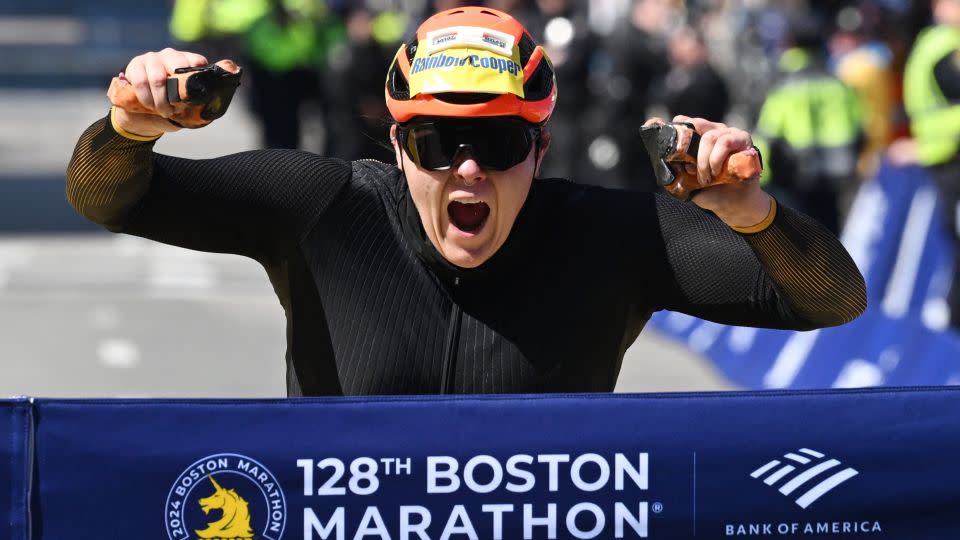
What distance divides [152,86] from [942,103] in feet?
24.0

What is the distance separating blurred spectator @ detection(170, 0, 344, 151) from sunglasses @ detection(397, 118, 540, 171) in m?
16.3

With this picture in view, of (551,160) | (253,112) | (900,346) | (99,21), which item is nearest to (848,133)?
(900,346)

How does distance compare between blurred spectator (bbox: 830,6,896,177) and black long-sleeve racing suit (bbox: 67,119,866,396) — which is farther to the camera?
blurred spectator (bbox: 830,6,896,177)

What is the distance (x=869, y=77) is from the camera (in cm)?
1248

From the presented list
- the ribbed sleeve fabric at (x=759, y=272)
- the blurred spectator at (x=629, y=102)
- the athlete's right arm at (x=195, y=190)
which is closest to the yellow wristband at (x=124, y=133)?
the athlete's right arm at (x=195, y=190)

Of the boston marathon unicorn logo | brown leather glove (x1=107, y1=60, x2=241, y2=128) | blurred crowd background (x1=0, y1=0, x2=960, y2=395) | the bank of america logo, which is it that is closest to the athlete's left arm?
the bank of america logo

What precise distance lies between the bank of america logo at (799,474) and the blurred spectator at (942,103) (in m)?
6.54

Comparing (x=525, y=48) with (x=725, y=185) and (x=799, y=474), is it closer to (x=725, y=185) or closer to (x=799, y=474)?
(x=725, y=185)

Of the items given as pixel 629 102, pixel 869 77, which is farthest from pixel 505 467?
pixel 629 102

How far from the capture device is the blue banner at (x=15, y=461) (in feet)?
9.34

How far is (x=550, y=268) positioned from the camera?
3.37 meters

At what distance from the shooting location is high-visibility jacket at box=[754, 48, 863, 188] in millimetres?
11352

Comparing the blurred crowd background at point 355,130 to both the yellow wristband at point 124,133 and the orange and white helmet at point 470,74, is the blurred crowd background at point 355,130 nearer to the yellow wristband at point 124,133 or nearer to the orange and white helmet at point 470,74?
the orange and white helmet at point 470,74

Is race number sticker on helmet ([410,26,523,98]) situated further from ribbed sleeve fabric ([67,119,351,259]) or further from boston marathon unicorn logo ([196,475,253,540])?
boston marathon unicorn logo ([196,475,253,540])
